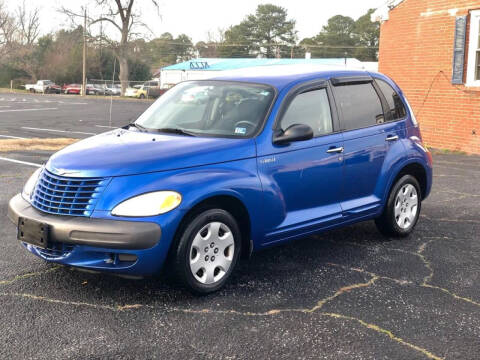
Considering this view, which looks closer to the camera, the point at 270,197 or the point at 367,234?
the point at 270,197

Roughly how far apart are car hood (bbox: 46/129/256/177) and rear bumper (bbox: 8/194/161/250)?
0.36m

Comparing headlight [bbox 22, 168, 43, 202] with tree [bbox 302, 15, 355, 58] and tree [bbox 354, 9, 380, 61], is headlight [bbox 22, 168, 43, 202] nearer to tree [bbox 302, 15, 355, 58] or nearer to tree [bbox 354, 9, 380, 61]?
tree [bbox 354, 9, 380, 61]

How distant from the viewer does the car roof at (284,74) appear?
17.9 ft

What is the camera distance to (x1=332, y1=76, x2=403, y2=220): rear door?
18.8ft

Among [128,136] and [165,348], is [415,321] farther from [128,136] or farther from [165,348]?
[128,136]

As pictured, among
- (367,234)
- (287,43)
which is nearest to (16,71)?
(287,43)

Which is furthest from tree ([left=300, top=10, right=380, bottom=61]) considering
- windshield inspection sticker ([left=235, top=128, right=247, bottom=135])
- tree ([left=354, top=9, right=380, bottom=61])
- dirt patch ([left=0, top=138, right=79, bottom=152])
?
windshield inspection sticker ([left=235, top=128, right=247, bottom=135])

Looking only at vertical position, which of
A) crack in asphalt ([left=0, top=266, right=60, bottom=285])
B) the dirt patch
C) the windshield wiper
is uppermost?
the windshield wiper

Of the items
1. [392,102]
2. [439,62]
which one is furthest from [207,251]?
[439,62]

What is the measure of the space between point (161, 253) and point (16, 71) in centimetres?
7619

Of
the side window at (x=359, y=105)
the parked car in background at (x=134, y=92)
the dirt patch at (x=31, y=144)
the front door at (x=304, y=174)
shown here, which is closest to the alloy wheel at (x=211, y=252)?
the front door at (x=304, y=174)

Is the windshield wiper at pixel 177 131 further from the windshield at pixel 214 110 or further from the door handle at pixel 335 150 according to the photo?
the door handle at pixel 335 150

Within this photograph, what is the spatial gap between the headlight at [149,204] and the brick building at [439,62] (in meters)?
11.3

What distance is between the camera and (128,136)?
513cm
